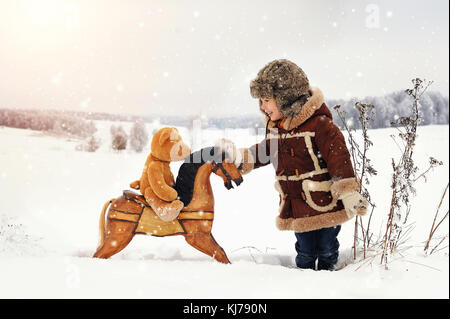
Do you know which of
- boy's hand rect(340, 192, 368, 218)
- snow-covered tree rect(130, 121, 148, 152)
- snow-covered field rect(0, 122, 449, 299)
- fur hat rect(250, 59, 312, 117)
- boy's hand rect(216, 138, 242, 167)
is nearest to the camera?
snow-covered field rect(0, 122, 449, 299)

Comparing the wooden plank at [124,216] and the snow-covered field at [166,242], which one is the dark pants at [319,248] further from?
the wooden plank at [124,216]

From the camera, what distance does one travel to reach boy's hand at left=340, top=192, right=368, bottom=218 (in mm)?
1518

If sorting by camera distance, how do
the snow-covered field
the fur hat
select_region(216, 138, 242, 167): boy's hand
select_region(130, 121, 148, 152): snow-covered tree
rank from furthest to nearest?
select_region(130, 121, 148, 152): snow-covered tree → select_region(216, 138, 242, 167): boy's hand → the fur hat → the snow-covered field

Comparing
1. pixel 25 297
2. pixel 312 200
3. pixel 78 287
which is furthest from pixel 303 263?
pixel 25 297

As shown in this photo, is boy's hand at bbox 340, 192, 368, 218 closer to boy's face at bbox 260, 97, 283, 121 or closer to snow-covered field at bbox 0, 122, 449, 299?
snow-covered field at bbox 0, 122, 449, 299

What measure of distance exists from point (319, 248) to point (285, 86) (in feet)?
2.44

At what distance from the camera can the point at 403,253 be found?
188cm

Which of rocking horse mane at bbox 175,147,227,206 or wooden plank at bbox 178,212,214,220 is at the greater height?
rocking horse mane at bbox 175,147,227,206

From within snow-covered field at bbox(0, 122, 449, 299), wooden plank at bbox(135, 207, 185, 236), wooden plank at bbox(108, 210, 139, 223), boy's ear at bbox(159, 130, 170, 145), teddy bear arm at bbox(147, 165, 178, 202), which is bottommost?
snow-covered field at bbox(0, 122, 449, 299)

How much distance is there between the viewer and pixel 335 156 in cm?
157

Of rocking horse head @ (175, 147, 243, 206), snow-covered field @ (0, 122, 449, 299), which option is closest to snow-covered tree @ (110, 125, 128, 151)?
snow-covered field @ (0, 122, 449, 299)

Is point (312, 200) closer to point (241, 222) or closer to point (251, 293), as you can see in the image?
point (251, 293)

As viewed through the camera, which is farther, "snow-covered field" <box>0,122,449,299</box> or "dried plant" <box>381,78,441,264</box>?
"dried plant" <box>381,78,441,264</box>

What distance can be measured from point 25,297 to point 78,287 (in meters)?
0.18
